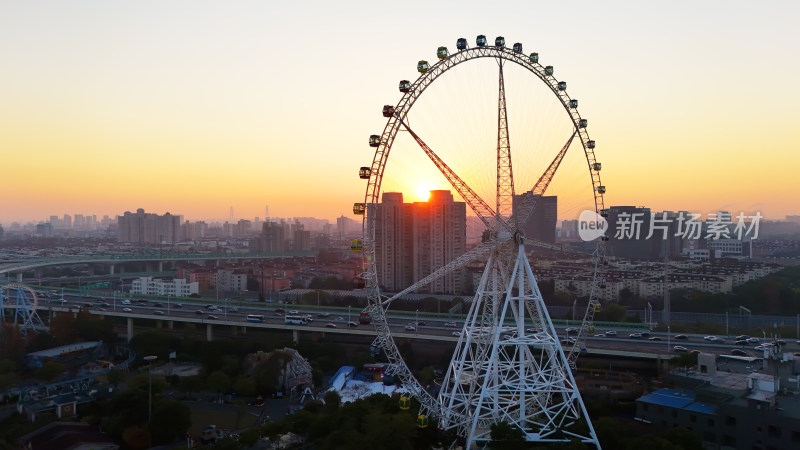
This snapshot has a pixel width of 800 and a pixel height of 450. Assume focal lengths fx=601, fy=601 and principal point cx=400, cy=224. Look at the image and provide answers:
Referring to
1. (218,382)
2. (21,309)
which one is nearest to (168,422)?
(218,382)

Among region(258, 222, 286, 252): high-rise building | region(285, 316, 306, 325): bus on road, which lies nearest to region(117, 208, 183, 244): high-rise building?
region(258, 222, 286, 252): high-rise building

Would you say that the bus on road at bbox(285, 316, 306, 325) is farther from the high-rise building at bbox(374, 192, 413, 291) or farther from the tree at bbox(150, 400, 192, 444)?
the tree at bbox(150, 400, 192, 444)

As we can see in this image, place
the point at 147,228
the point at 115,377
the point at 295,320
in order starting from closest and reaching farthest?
the point at 115,377, the point at 295,320, the point at 147,228

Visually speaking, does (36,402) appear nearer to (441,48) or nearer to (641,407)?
(441,48)

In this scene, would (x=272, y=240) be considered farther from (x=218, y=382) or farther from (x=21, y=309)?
(x=218, y=382)

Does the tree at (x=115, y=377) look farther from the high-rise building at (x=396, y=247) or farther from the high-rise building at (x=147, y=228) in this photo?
the high-rise building at (x=147, y=228)

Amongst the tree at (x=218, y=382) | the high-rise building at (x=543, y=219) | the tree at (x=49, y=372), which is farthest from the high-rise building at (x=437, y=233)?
the tree at (x=49, y=372)

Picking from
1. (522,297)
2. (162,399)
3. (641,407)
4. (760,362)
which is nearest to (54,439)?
(162,399)
